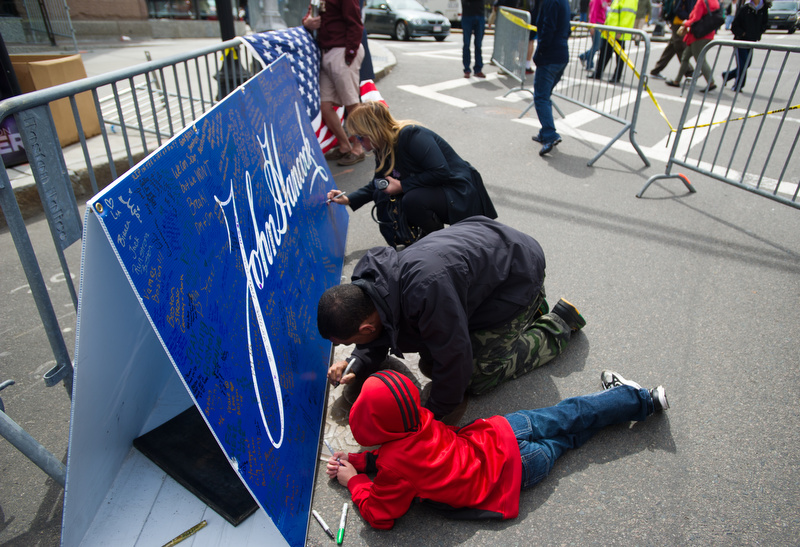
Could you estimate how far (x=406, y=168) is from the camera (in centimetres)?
355

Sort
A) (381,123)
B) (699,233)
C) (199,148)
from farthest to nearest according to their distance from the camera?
(699,233) → (381,123) → (199,148)

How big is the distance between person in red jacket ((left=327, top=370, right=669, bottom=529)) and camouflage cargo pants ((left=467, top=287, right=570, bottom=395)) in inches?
→ 13.8

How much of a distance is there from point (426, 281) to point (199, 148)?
1.01 meters

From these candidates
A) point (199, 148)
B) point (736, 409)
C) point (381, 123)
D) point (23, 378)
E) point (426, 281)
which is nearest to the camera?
point (199, 148)

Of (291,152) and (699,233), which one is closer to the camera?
(291,152)

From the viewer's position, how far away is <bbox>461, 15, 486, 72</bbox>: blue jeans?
368 inches

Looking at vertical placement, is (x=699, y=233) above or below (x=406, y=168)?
below

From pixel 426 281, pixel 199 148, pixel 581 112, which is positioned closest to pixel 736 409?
pixel 426 281

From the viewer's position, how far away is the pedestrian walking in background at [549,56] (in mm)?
5703

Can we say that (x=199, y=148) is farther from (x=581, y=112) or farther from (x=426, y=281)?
(x=581, y=112)

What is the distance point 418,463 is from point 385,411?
23 cm

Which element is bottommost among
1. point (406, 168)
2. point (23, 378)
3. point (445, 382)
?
point (23, 378)

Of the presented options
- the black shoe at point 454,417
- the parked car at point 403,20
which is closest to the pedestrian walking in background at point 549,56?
the black shoe at point 454,417

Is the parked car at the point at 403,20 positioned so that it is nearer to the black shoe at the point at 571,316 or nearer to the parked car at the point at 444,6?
the parked car at the point at 444,6
